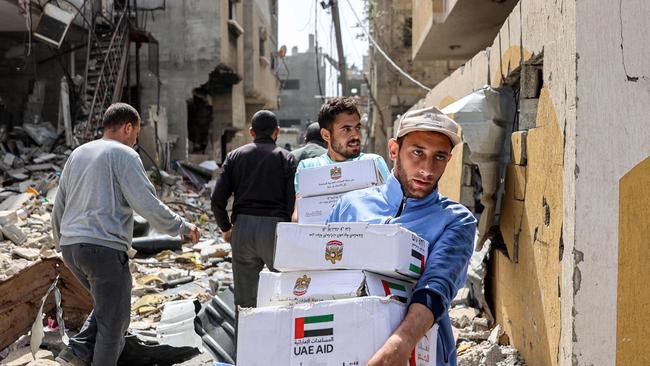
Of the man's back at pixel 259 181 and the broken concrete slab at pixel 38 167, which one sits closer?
the man's back at pixel 259 181

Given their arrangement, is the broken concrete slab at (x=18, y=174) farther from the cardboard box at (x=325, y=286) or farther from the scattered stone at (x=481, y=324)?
the cardboard box at (x=325, y=286)

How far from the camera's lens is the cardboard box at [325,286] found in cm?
180

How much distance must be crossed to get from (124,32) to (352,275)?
16.0 meters

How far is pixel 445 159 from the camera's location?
2.12m

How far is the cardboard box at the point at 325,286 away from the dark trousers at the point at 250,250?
2.46 meters

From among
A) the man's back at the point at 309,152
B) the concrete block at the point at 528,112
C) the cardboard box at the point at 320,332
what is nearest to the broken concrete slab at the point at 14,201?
the man's back at the point at 309,152

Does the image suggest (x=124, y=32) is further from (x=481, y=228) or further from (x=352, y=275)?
(x=352, y=275)

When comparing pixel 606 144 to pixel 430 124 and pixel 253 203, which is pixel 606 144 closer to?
pixel 430 124

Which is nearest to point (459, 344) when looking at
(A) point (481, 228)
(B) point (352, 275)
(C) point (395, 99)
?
(A) point (481, 228)

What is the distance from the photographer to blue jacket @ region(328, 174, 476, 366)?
1846 mm

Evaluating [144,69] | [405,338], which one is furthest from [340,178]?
[144,69]

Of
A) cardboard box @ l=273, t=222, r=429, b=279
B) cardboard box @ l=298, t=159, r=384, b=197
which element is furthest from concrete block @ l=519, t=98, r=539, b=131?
cardboard box @ l=273, t=222, r=429, b=279

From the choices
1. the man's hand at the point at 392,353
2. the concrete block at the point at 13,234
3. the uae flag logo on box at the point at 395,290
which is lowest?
the concrete block at the point at 13,234

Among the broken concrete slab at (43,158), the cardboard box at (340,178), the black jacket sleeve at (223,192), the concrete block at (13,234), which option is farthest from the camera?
the broken concrete slab at (43,158)
